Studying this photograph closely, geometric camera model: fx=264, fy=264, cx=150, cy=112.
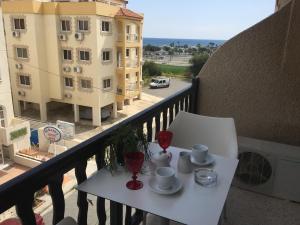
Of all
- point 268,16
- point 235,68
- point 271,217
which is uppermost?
point 268,16

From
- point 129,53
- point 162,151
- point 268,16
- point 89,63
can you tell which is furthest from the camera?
point 129,53

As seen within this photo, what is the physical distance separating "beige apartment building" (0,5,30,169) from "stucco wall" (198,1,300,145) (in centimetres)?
700

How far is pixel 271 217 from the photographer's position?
1.89 meters

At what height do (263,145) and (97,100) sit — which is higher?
(263,145)

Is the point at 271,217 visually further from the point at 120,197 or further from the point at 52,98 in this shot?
the point at 52,98

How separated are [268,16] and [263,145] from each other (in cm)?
116

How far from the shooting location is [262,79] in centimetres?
247

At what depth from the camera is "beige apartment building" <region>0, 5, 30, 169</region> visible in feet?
25.3

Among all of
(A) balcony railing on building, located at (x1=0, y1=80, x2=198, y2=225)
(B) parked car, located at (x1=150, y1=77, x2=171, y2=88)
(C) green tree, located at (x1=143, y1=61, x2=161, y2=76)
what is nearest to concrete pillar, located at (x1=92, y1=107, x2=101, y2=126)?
(B) parked car, located at (x1=150, y1=77, x2=171, y2=88)

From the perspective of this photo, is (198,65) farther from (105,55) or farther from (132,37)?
(132,37)

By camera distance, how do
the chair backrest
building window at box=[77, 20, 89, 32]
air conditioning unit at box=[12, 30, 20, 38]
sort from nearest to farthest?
the chair backrest < building window at box=[77, 20, 89, 32] < air conditioning unit at box=[12, 30, 20, 38]

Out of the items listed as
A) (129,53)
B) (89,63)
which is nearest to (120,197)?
(89,63)

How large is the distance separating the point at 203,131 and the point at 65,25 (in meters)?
10.3

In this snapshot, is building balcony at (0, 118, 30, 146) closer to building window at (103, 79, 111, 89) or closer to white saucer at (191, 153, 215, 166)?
building window at (103, 79, 111, 89)
